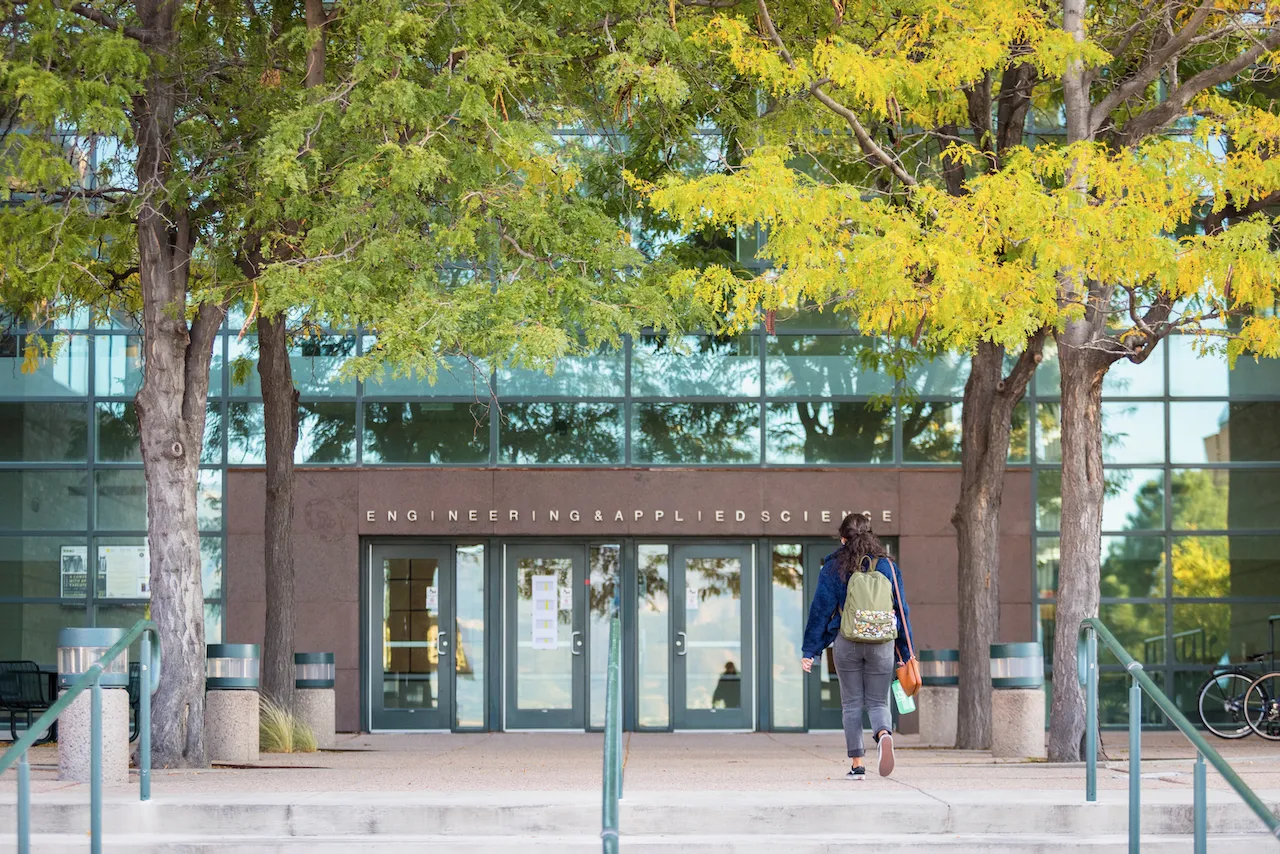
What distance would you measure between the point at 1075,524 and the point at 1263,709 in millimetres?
6970

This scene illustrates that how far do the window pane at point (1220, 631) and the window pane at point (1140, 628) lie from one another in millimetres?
229

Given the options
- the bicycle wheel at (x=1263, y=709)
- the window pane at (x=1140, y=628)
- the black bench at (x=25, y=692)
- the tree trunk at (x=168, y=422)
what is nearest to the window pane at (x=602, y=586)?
the window pane at (x=1140, y=628)

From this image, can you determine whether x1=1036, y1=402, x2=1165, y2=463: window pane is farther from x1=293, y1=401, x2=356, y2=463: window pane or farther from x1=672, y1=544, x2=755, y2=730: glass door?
x1=293, y1=401, x2=356, y2=463: window pane

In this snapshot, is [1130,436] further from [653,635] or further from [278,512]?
[278,512]

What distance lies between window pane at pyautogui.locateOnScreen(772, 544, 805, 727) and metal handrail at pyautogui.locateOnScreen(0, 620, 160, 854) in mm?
10598

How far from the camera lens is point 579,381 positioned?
20.0 m

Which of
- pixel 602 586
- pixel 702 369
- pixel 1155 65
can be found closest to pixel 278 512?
pixel 602 586

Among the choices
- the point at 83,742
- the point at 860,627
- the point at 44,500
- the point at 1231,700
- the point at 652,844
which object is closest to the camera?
the point at 652,844

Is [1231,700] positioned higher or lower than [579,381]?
lower

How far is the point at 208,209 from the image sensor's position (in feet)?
42.8

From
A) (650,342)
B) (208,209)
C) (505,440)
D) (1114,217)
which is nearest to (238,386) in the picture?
(505,440)

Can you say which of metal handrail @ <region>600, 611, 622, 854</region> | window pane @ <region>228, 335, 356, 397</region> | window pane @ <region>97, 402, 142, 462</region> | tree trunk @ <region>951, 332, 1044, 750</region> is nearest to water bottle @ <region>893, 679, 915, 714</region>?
metal handrail @ <region>600, 611, 622, 854</region>

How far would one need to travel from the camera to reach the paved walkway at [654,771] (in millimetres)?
9914

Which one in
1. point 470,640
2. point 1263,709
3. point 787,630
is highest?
point 787,630
